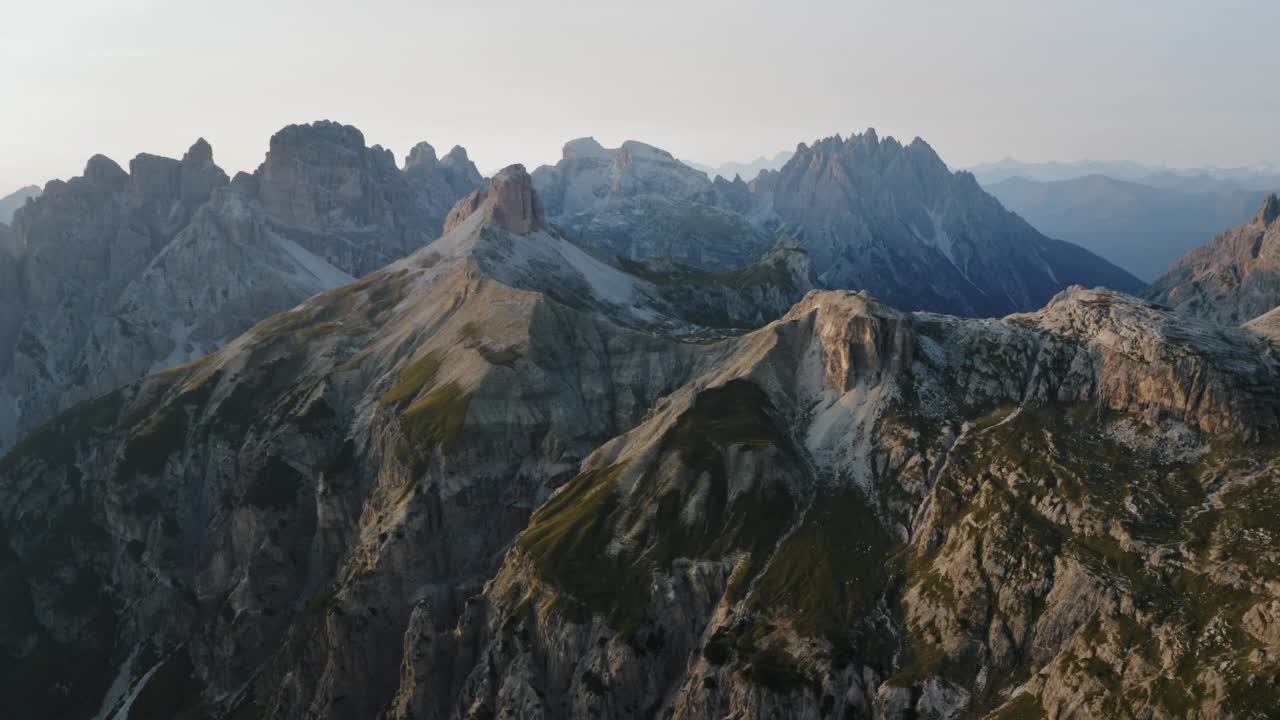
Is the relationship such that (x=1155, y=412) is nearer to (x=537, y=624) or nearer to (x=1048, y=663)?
(x=1048, y=663)

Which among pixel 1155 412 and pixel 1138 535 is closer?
pixel 1138 535

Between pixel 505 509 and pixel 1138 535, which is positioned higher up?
pixel 1138 535

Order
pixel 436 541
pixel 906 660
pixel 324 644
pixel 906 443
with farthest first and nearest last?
pixel 436 541
pixel 324 644
pixel 906 443
pixel 906 660

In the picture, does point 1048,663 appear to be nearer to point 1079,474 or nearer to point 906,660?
point 906,660

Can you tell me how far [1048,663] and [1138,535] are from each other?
23516mm

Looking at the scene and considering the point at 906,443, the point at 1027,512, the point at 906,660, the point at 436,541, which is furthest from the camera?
the point at 436,541

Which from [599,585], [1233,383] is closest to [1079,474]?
[1233,383]

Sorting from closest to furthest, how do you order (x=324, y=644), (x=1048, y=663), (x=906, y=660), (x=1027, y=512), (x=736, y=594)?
(x=1048, y=663) < (x=906, y=660) < (x=1027, y=512) < (x=736, y=594) < (x=324, y=644)

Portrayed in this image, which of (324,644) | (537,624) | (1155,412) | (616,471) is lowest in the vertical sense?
(324,644)

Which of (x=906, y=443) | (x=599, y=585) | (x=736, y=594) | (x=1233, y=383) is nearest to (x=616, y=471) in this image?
(x=599, y=585)

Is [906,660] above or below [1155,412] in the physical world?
below

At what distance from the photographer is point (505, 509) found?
198 meters

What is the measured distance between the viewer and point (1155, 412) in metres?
149

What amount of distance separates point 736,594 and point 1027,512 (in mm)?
47433
